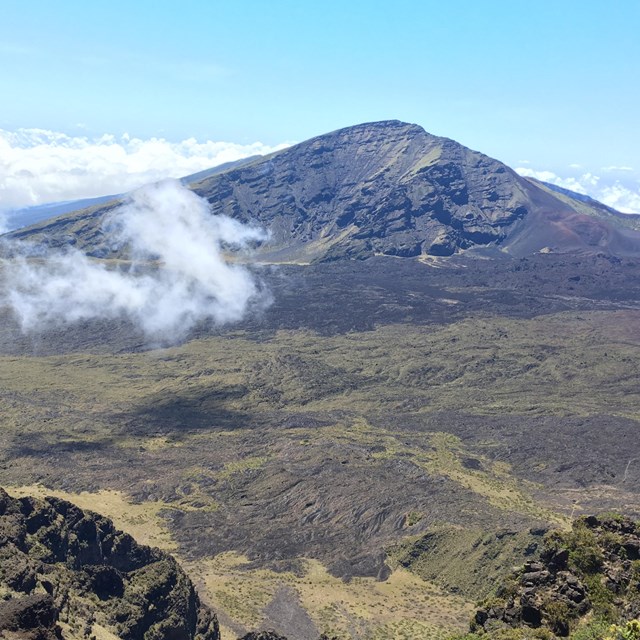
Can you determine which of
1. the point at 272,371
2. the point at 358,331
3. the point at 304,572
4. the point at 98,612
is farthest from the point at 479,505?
the point at 358,331

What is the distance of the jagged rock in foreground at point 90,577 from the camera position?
1425 inches

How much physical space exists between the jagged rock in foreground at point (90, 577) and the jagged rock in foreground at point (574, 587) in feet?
61.3

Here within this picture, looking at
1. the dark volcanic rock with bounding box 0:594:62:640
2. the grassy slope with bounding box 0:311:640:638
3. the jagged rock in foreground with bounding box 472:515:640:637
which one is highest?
the jagged rock in foreground with bounding box 472:515:640:637

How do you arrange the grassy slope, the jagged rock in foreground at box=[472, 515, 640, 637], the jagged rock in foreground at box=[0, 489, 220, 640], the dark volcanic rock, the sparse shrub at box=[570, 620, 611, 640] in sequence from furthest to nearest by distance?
the grassy slope, the jagged rock in foreground at box=[0, 489, 220, 640], the dark volcanic rock, the jagged rock in foreground at box=[472, 515, 640, 637], the sparse shrub at box=[570, 620, 611, 640]

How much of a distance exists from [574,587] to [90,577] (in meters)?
26.6

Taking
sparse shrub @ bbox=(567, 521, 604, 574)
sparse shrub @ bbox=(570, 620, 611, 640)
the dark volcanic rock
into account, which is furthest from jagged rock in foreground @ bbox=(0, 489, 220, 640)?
sparse shrub @ bbox=(567, 521, 604, 574)

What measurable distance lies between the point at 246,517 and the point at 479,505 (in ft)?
70.4

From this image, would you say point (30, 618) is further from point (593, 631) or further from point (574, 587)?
point (574, 587)

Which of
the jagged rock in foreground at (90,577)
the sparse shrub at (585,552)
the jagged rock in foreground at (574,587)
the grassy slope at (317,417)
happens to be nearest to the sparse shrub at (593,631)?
the jagged rock in foreground at (574,587)

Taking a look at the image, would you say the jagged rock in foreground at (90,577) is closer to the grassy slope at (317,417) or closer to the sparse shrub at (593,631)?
the grassy slope at (317,417)

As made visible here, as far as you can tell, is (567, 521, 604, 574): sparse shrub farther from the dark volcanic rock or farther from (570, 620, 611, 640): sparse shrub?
the dark volcanic rock

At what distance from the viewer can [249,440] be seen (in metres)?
89.7

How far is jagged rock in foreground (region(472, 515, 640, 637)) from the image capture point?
26.9m

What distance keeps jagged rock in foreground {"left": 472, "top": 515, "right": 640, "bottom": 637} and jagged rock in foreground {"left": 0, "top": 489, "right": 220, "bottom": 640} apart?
18.7 metres
